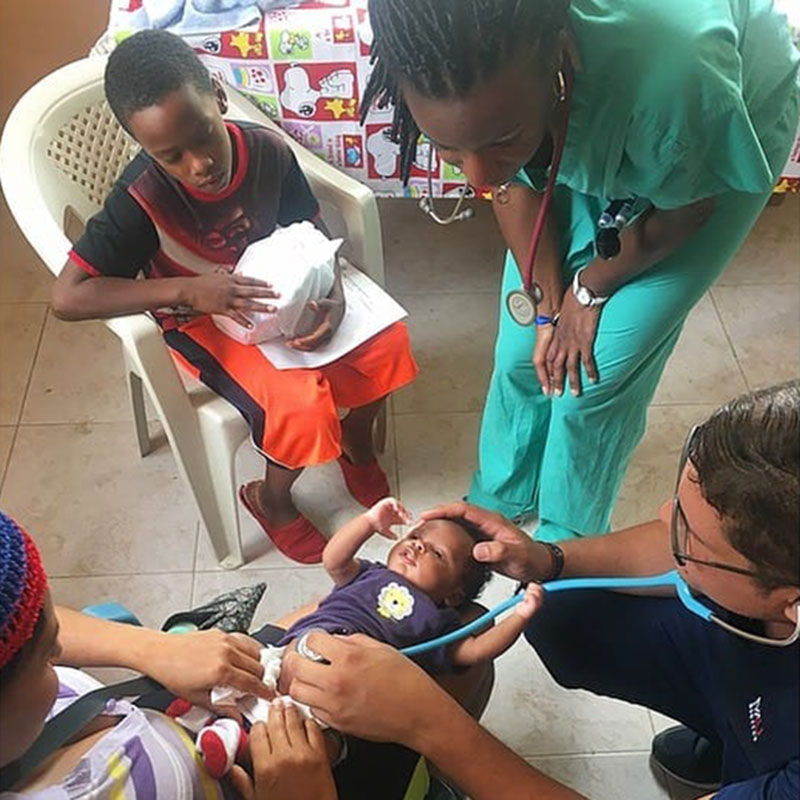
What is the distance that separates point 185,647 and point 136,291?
1.98 feet

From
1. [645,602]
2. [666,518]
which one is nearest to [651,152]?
[666,518]

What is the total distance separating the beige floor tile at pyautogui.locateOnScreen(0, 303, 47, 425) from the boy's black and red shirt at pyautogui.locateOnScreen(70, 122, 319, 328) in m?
0.67

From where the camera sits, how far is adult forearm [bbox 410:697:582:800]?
0.99m

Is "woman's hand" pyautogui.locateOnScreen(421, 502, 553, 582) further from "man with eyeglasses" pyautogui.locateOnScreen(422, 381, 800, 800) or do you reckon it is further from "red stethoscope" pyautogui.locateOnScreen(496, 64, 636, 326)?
"red stethoscope" pyautogui.locateOnScreen(496, 64, 636, 326)

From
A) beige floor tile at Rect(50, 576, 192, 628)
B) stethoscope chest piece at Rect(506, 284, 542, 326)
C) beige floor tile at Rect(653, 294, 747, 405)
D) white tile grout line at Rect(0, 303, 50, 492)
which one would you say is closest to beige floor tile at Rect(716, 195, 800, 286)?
beige floor tile at Rect(653, 294, 747, 405)

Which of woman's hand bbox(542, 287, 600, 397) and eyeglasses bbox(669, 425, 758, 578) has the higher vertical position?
eyeglasses bbox(669, 425, 758, 578)

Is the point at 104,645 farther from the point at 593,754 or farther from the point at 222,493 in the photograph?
the point at 593,754

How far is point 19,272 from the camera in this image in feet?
7.68

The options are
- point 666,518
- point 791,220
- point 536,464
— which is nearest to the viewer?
point 666,518

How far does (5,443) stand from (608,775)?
1.32 metres

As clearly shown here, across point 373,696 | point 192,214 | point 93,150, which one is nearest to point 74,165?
point 93,150

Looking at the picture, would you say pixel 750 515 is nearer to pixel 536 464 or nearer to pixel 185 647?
pixel 185 647

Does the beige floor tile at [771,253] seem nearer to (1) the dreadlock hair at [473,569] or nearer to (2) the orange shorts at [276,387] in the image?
(2) the orange shorts at [276,387]

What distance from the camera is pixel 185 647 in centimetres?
106
